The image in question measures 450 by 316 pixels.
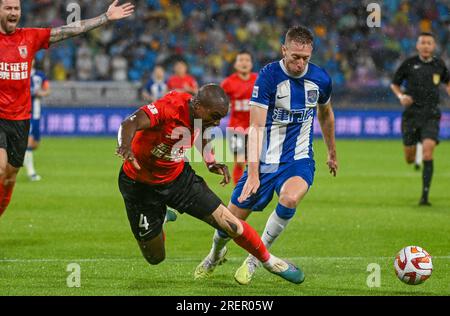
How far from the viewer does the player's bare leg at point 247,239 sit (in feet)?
23.6

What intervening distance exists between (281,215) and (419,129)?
6736 mm

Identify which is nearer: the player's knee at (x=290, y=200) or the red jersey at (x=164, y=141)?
the red jersey at (x=164, y=141)

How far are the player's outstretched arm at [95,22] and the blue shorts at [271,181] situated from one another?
6.72ft

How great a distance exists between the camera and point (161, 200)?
7504 millimetres

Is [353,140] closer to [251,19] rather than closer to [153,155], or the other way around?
[251,19]

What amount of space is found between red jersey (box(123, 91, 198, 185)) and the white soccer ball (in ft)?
6.47

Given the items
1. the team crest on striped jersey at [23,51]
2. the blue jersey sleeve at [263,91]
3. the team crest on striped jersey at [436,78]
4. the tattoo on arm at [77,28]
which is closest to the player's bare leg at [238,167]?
the team crest on striped jersey at [436,78]

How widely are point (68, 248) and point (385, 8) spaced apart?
2070 centimetres

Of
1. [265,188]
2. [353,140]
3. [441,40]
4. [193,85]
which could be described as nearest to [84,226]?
[265,188]

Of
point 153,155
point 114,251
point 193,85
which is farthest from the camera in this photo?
point 193,85

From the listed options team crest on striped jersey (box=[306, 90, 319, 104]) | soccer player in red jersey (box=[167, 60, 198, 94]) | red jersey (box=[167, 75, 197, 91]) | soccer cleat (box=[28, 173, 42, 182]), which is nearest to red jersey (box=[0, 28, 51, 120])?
team crest on striped jersey (box=[306, 90, 319, 104])

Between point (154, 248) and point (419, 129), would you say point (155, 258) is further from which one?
point (419, 129)

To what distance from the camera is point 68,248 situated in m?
9.74

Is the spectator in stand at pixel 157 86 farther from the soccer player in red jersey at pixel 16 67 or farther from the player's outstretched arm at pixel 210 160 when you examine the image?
the player's outstretched arm at pixel 210 160
